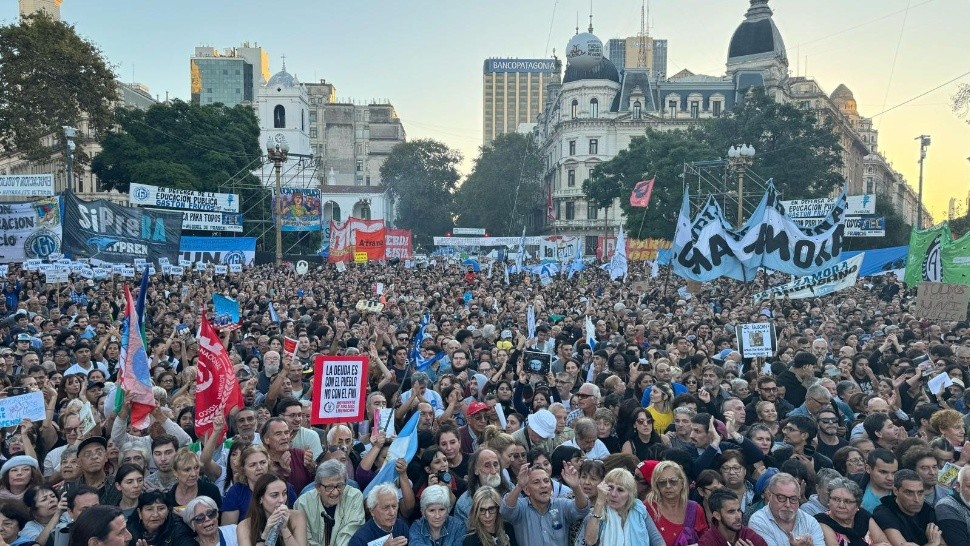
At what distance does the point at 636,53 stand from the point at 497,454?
118 m

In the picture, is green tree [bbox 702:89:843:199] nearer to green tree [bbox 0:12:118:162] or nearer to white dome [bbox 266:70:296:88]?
green tree [bbox 0:12:118:162]

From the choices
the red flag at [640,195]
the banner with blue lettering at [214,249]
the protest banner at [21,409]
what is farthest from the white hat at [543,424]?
the red flag at [640,195]

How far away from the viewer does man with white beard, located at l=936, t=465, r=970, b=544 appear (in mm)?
5195

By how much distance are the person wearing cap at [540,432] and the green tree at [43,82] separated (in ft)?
107

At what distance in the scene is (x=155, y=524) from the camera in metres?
5.19

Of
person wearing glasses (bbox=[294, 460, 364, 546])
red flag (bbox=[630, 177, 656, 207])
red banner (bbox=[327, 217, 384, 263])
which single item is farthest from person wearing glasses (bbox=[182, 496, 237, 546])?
red flag (bbox=[630, 177, 656, 207])

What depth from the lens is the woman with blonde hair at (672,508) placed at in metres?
5.04

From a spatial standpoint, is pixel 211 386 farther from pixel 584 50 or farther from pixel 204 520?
pixel 584 50

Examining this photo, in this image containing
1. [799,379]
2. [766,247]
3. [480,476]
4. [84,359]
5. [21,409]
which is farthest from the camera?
[766,247]

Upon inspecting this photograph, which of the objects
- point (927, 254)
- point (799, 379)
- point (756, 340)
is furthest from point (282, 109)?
point (799, 379)

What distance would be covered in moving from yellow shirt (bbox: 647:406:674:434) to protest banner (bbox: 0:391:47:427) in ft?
16.1

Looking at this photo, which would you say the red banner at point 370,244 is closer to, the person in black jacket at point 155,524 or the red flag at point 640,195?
the red flag at point 640,195

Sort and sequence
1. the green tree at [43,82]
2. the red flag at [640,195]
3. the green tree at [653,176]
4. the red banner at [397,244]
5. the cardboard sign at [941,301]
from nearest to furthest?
1. the cardboard sign at [941,301]
2. the green tree at [43,82]
3. the red banner at [397,244]
4. the red flag at [640,195]
5. the green tree at [653,176]

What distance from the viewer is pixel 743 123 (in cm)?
5125
